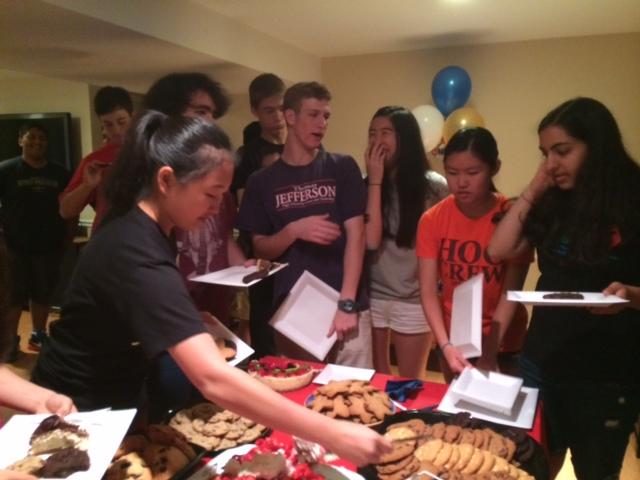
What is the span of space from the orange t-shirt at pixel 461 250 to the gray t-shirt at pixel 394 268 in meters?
0.42

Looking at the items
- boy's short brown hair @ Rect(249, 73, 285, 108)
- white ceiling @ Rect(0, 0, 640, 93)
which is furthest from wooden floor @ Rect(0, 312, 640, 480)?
white ceiling @ Rect(0, 0, 640, 93)

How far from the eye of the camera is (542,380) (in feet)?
4.91

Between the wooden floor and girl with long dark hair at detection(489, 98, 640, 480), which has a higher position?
girl with long dark hair at detection(489, 98, 640, 480)

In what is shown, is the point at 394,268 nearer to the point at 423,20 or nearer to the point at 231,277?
the point at 231,277

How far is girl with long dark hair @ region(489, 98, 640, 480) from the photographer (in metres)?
1.39

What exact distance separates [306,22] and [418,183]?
2165mm

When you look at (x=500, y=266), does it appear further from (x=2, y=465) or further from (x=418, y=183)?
(x=2, y=465)

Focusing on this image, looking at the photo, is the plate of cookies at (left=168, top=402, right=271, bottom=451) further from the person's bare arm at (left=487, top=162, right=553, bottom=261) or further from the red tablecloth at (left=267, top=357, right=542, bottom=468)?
the person's bare arm at (left=487, top=162, right=553, bottom=261)

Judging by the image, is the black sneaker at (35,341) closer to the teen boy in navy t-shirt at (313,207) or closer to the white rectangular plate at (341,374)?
the teen boy in navy t-shirt at (313,207)

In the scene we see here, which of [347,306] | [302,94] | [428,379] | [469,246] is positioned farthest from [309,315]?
[428,379]

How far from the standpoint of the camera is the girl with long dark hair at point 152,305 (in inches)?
37.3

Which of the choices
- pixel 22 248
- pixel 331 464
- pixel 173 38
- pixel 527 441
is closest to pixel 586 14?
pixel 173 38

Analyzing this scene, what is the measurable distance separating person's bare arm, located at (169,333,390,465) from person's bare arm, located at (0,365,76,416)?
1.29 ft

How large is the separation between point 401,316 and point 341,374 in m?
0.72
